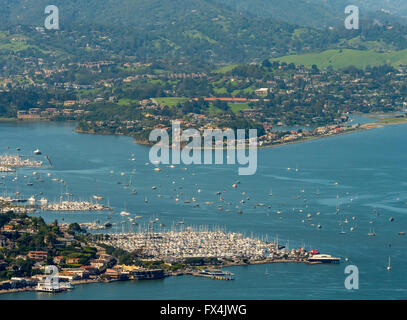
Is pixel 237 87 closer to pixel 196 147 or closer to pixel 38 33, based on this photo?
pixel 196 147

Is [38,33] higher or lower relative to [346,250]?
higher

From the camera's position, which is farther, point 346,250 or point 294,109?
point 294,109

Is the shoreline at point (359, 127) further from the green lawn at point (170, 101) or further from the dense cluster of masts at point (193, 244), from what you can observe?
the dense cluster of masts at point (193, 244)

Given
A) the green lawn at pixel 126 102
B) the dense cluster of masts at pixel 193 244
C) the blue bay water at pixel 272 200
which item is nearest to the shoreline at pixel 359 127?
the blue bay water at pixel 272 200

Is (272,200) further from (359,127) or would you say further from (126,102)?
(126,102)

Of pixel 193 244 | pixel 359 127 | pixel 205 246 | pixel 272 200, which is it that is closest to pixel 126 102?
pixel 359 127

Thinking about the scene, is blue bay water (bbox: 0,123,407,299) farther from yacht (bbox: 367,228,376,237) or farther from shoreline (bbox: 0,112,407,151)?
shoreline (bbox: 0,112,407,151)
